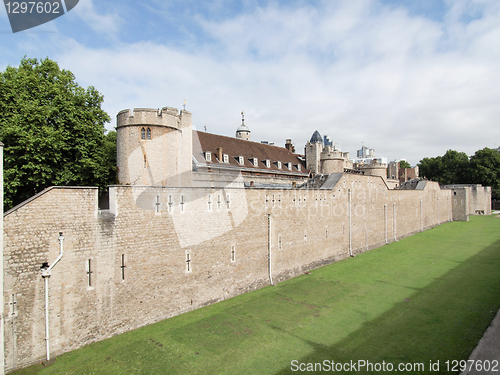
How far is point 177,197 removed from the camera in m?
12.9

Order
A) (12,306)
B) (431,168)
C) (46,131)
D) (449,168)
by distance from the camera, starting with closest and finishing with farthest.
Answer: (12,306) < (46,131) < (449,168) < (431,168)

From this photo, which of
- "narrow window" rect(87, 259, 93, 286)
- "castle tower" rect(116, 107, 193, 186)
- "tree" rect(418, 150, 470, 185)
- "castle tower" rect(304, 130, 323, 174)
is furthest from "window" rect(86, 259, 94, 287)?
"tree" rect(418, 150, 470, 185)

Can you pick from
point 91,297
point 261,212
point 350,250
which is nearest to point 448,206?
point 350,250

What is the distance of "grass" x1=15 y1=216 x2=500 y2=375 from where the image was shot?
960 centimetres

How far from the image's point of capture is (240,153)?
32750 mm

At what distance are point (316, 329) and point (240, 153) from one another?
2319cm

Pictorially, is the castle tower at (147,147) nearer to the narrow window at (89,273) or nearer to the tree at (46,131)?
the tree at (46,131)

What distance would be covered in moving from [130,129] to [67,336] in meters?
9.70

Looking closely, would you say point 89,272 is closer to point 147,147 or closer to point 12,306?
point 12,306

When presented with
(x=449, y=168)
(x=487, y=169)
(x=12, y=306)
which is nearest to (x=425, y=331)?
(x=12, y=306)

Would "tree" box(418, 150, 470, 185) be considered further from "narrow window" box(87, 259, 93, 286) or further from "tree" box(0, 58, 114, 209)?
"narrow window" box(87, 259, 93, 286)

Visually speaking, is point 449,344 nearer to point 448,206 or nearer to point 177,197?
point 177,197

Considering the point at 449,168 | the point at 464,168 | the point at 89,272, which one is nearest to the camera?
the point at 89,272

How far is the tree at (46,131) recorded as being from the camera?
1644 centimetres
